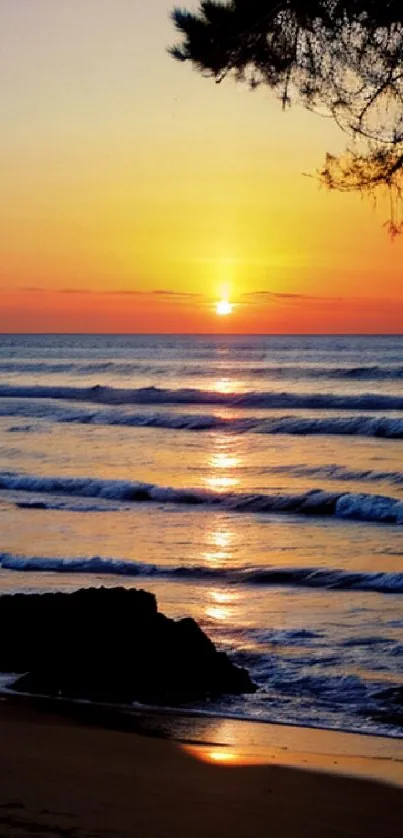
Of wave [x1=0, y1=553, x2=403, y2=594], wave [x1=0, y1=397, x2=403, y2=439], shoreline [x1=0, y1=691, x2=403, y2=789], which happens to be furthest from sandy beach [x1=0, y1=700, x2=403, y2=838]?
wave [x1=0, y1=397, x2=403, y2=439]

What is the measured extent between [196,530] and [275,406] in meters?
28.3

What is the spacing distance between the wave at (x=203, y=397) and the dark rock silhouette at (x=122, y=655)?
34.7 meters

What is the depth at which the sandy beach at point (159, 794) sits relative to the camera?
206 inches

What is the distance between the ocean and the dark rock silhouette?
31cm

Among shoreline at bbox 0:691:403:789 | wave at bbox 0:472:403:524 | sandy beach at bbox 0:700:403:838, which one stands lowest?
wave at bbox 0:472:403:524

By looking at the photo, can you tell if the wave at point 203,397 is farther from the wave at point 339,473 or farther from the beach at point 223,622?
the wave at point 339,473

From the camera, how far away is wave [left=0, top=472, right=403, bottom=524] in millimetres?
18797

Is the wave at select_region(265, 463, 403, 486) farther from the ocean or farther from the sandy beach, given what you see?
the sandy beach

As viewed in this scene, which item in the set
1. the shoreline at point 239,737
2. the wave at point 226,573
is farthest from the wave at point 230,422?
the shoreline at point 239,737

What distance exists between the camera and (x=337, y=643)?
9.83m

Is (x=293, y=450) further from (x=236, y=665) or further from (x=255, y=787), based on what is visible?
(x=255, y=787)

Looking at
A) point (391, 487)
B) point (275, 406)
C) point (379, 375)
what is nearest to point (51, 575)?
point (391, 487)

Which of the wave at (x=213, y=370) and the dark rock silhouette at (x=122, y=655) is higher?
the wave at (x=213, y=370)

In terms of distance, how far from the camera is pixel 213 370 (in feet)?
234
